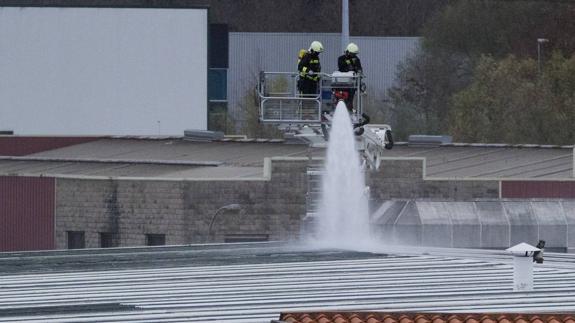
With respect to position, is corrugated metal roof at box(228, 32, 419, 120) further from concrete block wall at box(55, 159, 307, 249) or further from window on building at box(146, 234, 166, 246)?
window on building at box(146, 234, 166, 246)

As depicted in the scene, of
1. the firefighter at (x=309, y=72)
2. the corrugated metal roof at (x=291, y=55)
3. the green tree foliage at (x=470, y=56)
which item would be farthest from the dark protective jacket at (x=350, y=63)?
the corrugated metal roof at (x=291, y=55)

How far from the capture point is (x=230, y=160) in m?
67.7

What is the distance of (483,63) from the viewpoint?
9344 cm

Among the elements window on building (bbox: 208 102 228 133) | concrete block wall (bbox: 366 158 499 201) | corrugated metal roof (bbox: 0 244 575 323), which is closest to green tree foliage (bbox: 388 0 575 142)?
window on building (bbox: 208 102 228 133)

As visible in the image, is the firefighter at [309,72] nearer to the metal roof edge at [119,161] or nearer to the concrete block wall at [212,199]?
the concrete block wall at [212,199]

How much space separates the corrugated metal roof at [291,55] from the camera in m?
106

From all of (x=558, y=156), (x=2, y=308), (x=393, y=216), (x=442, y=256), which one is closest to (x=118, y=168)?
(x=558, y=156)

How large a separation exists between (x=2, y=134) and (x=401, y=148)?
57.3ft

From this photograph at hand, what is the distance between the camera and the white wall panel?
82.2 meters

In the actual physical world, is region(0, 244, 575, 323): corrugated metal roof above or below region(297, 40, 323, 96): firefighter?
below

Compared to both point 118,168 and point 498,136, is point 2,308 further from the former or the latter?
point 498,136

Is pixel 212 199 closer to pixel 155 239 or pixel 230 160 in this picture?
pixel 155 239

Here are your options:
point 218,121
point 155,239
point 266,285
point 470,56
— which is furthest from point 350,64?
point 470,56

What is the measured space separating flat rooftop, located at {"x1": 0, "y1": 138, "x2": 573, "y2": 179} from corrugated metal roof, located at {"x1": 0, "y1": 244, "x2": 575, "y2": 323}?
2309 cm
